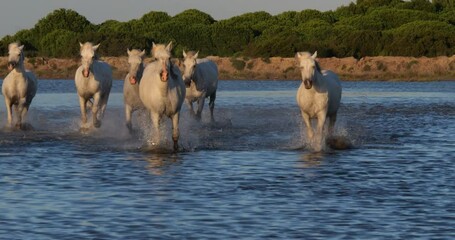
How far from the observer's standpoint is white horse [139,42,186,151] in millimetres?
19078

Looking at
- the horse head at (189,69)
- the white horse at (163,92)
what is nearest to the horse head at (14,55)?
the horse head at (189,69)

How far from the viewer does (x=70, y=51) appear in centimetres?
8469

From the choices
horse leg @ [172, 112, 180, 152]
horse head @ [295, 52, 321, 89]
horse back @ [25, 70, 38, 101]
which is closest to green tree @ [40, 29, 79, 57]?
horse back @ [25, 70, 38, 101]

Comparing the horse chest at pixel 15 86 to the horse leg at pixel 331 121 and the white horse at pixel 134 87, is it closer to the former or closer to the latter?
the white horse at pixel 134 87

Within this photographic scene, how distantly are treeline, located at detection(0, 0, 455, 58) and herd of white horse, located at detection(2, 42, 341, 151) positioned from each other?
55.9m

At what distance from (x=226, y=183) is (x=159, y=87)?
14.4 ft

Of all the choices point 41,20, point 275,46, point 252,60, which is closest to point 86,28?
point 41,20

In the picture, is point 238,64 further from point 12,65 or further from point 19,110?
point 12,65

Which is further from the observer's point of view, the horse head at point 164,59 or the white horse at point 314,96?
the white horse at point 314,96

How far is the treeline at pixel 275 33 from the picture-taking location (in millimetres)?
82625

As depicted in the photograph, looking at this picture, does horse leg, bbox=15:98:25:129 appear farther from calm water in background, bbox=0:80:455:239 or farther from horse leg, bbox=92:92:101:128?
horse leg, bbox=92:92:101:128

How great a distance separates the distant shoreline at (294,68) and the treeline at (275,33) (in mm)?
9725

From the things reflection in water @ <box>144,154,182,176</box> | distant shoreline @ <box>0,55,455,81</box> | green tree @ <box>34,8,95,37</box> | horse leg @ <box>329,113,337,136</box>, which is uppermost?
green tree @ <box>34,8,95,37</box>

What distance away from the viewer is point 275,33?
332ft
